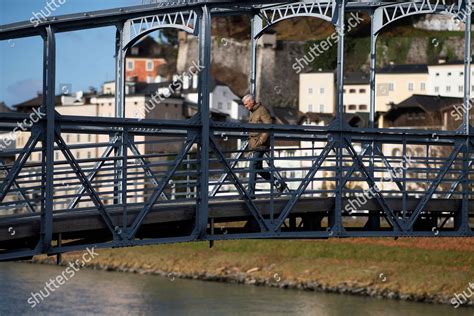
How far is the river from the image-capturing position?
38.8m

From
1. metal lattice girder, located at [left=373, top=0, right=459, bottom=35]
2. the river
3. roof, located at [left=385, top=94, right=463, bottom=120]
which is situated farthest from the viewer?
roof, located at [left=385, top=94, right=463, bottom=120]

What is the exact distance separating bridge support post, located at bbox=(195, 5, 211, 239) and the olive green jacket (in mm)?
2047

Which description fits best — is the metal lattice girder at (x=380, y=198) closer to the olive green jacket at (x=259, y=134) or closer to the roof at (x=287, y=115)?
the olive green jacket at (x=259, y=134)

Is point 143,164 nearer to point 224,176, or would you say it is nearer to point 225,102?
point 224,176

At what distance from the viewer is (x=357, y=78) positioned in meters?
115

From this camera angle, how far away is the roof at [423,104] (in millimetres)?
92500

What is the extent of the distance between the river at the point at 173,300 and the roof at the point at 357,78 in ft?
212

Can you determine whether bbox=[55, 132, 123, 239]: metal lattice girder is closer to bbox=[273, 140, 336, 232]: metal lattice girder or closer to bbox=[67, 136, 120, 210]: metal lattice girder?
bbox=[67, 136, 120, 210]: metal lattice girder

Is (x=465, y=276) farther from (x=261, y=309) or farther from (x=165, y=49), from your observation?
(x=165, y=49)

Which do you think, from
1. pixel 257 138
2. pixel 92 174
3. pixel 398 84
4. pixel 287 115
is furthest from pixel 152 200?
pixel 398 84

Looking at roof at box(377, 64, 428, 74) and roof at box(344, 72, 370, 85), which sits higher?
roof at box(377, 64, 428, 74)

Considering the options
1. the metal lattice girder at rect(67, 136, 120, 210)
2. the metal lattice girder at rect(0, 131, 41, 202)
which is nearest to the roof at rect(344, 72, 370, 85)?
the metal lattice girder at rect(67, 136, 120, 210)

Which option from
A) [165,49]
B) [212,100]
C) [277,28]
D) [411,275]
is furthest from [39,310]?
[165,49]

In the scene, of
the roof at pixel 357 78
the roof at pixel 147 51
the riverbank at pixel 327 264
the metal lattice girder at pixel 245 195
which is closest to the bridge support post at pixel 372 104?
the metal lattice girder at pixel 245 195
